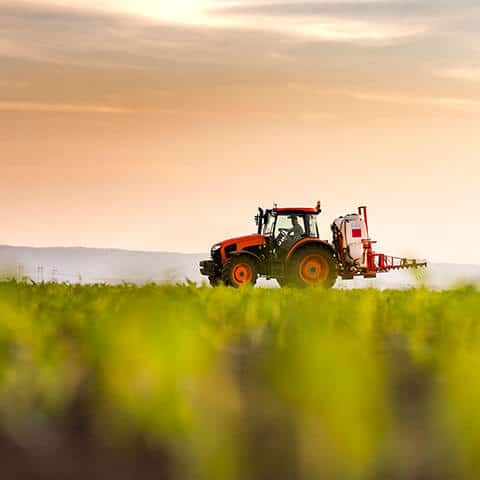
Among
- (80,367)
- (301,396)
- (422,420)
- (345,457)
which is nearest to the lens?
(345,457)

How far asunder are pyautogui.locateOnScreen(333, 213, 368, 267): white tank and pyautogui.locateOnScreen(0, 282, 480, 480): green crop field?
70.1 ft

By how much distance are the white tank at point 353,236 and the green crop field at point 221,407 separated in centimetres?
2137

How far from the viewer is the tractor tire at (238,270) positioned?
25.2 m

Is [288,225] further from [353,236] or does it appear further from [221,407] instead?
[221,407]

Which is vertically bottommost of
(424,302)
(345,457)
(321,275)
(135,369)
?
(345,457)

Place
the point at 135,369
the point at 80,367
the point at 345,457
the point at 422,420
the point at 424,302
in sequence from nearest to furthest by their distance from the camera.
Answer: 1. the point at 345,457
2. the point at 422,420
3. the point at 135,369
4. the point at 80,367
5. the point at 424,302

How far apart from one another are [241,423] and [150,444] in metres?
0.38

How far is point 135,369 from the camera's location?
3.63 meters

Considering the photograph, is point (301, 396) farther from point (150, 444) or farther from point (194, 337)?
point (194, 337)

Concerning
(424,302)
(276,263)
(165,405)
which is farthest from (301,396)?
(276,263)

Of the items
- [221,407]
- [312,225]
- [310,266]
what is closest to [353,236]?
[312,225]

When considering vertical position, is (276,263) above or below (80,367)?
above

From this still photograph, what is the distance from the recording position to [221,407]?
3.23m

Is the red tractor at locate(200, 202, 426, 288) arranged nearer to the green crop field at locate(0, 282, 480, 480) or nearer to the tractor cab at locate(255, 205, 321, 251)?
the tractor cab at locate(255, 205, 321, 251)
